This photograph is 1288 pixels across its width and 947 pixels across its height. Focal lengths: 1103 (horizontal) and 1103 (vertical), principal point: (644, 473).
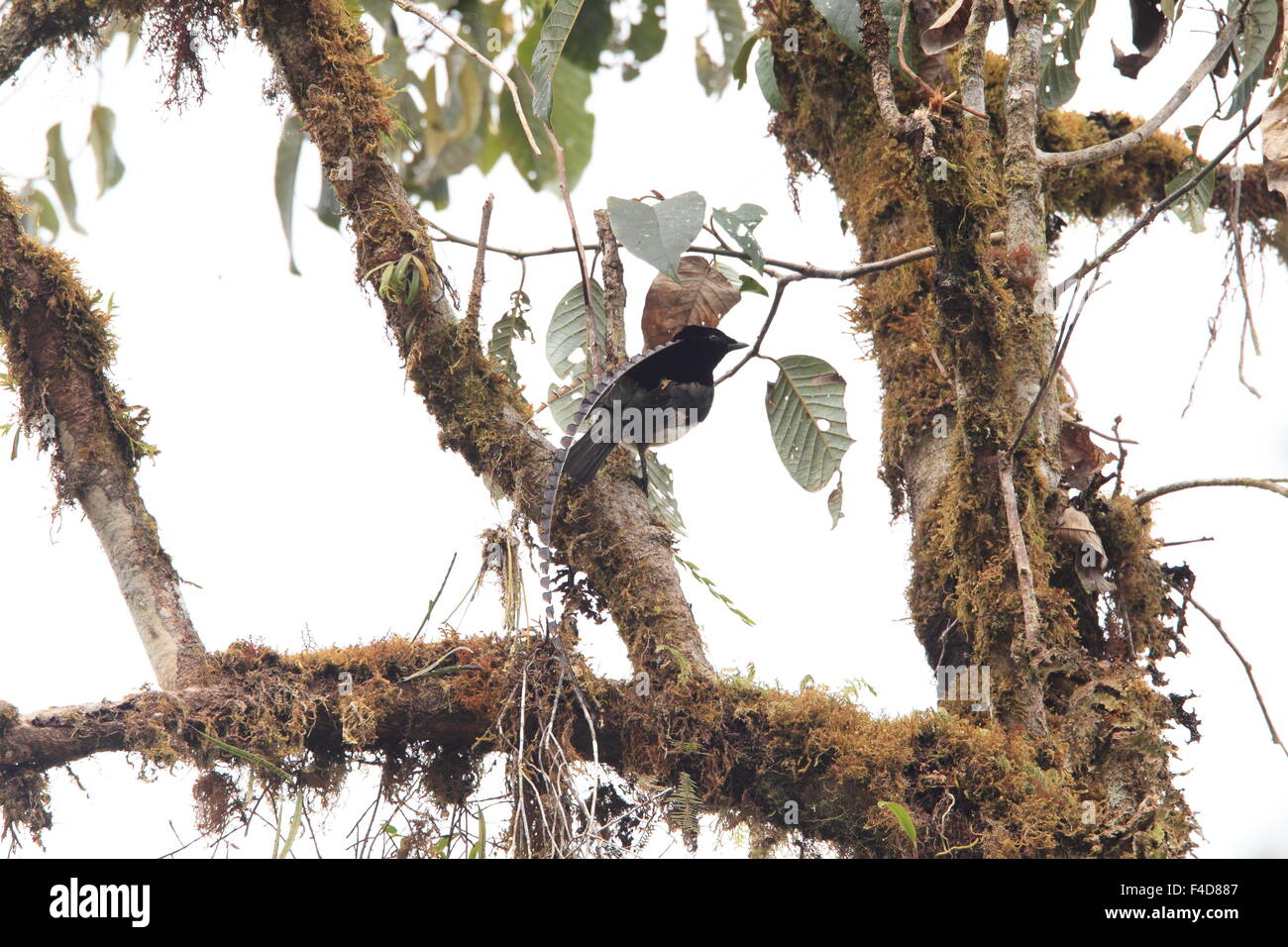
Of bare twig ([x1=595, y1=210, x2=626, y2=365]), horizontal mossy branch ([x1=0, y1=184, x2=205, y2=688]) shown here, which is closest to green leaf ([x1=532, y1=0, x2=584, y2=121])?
bare twig ([x1=595, y1=210, x2=626, y2=365])

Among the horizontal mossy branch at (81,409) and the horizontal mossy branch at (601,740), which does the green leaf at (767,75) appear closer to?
the horizontal mossy branch at (601,740)

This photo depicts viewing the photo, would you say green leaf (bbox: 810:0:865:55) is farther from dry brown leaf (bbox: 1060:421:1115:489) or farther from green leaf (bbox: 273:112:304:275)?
green leaf (bbox: 273:112:304:275)

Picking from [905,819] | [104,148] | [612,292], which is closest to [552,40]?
[612,292]

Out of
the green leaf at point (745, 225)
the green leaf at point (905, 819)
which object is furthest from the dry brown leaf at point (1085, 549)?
the green leaf at point (745, 225)

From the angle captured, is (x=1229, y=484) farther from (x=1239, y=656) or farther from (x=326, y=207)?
(x=326, y=207)

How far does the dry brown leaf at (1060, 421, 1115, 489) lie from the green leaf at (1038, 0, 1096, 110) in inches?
40.9

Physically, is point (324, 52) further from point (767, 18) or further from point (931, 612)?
point (931, 612)

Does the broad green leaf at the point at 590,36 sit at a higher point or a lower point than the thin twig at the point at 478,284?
higher

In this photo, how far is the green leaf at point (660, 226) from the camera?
237 cm

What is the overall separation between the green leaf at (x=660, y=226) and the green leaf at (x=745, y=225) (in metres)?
0.14

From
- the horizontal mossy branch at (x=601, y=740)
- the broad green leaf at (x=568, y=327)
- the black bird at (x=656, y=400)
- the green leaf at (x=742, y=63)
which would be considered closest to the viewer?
the horizontal mossy branch at (x=601, y=740)

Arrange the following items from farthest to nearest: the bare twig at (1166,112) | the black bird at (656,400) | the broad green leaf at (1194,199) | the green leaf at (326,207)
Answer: the green leaf at (326,207)
the broad green leaf at (1194,199)
the black bird at (656,400)
the bare twig at (1166,112)

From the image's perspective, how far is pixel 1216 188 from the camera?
148 inches

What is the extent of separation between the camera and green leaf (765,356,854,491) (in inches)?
112
